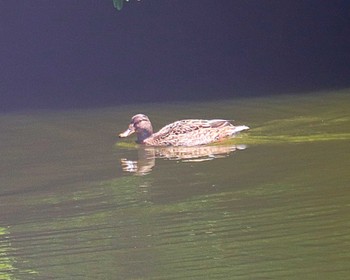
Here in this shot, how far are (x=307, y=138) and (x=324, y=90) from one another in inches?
242

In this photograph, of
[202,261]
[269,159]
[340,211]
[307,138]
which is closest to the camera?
[202,261]

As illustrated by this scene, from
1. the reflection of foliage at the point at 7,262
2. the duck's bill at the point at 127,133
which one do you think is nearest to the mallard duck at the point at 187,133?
the duck's bill at the point at 127,133

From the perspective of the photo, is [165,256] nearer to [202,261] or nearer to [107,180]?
[202,261]

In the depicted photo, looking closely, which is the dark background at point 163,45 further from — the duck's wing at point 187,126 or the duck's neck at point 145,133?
the duck's wing at point 187,126

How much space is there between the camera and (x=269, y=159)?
11344mm

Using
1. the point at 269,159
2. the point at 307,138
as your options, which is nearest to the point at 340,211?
the point at 269,159

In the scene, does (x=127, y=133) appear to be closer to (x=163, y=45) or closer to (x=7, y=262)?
(x=7, y=262)

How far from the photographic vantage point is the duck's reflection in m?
11.7

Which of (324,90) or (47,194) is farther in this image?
(324,90)

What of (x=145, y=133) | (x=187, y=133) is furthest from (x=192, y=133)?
(x=145, y=133)

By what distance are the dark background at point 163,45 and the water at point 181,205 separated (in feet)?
22.5

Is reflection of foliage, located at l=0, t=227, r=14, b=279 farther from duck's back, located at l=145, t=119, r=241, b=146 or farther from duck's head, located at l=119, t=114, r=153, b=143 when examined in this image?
duck's head, located at l=119, t=114, r=153, b=143

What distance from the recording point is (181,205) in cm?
936

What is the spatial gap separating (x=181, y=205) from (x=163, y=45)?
53.1ft
